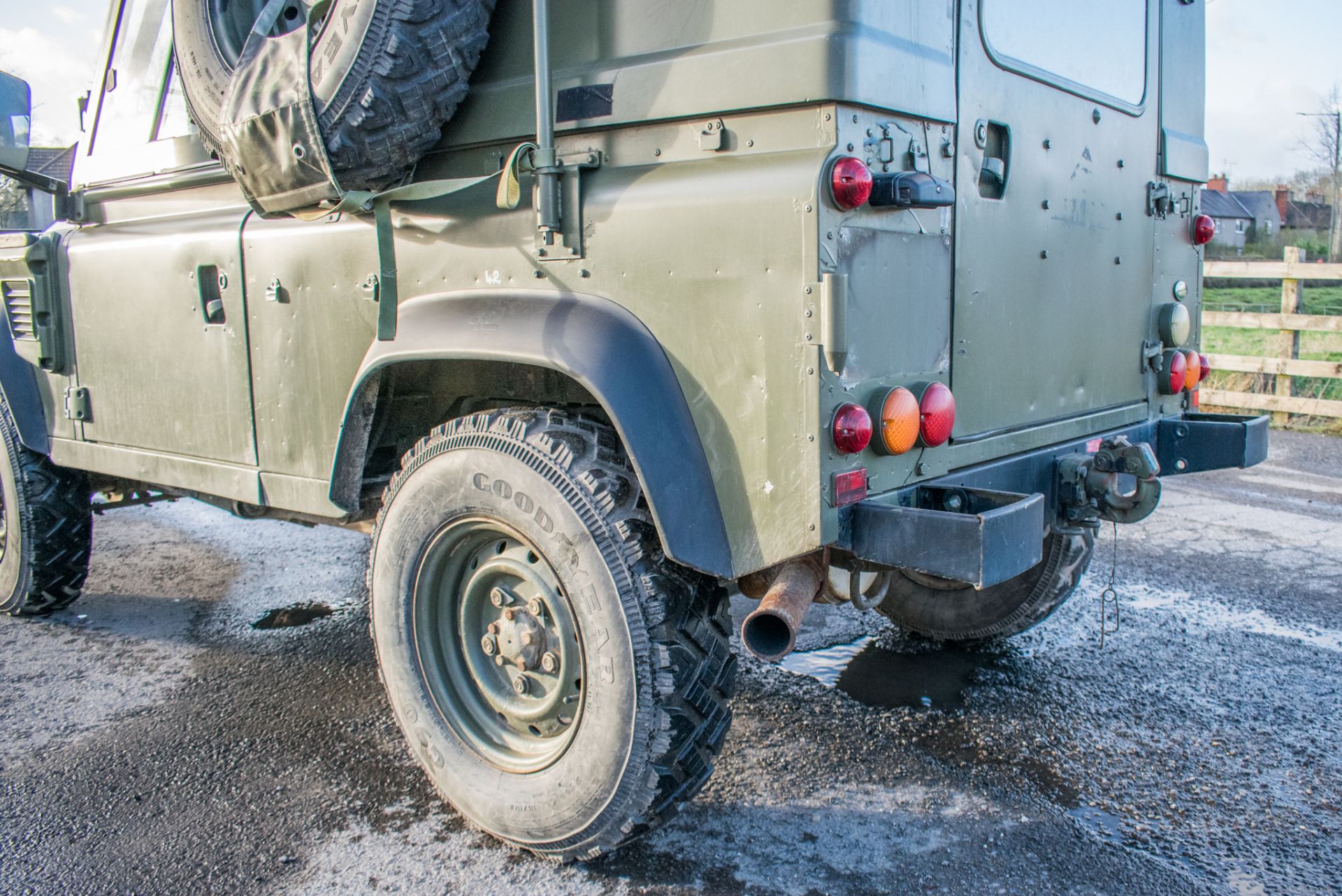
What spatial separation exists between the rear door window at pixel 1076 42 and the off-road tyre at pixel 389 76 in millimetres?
1377

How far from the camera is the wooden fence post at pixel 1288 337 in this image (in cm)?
939

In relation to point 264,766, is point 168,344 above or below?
above

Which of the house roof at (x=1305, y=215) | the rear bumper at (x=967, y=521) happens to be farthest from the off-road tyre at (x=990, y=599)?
the house roof at (x=1305, y=215)

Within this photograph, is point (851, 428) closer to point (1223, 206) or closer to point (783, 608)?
point (783, 608)

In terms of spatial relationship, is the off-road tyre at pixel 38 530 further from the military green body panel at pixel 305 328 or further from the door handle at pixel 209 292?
the military green body panel at pixel 305 328

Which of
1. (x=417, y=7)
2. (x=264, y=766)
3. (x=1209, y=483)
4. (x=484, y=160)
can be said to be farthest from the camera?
(x=1209, y=483)

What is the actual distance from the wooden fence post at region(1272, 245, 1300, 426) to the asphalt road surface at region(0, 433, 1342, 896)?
4.77 m

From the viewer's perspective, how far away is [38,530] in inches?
179

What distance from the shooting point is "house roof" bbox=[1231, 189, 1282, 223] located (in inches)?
2576

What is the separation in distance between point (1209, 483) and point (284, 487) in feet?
20.8

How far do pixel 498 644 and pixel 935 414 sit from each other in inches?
51.3

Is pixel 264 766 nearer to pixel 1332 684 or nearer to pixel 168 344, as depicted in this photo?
pixel 168 344

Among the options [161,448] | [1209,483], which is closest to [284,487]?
[161,448]

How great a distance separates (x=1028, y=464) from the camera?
3.07 metres
